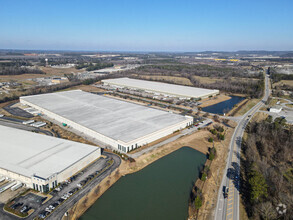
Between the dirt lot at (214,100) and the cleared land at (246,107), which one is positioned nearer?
the cleared land at (246,107)

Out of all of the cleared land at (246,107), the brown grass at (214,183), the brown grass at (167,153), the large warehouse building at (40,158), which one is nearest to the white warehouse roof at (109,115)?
the brown grass at (167,153)

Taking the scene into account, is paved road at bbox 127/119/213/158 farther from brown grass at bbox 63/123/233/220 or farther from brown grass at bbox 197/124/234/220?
brown grass at bbox 197/124/234/220

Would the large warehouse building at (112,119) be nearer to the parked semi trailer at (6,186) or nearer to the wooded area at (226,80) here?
the parked semi trailer at (6,186)

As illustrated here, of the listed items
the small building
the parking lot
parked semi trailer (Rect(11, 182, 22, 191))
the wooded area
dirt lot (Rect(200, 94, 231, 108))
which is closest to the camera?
the parking lot

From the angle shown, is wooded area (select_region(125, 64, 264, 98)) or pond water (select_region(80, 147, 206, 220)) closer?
pond water (select_region(80, 147, 206, 220))

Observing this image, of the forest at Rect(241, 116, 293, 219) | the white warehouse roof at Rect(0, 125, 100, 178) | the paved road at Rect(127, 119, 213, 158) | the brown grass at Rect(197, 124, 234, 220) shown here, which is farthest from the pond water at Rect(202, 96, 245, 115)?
the white warehouse roof at Rect(0, 125, 100, 178)

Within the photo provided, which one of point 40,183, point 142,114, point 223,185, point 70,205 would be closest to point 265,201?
point 223,185
